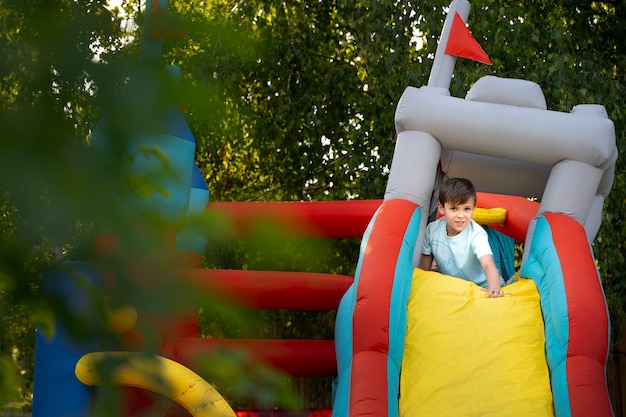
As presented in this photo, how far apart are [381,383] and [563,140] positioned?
49.0 inches

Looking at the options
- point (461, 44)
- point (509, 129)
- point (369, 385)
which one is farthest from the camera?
point (461, 44)

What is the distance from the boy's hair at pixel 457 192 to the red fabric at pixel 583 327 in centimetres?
35

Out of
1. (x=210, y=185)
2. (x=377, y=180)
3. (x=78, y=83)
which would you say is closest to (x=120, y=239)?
(x=78, y=83)

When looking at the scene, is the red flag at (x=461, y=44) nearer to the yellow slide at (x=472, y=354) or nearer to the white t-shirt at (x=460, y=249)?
the white t-shirt at (x=460, y=249)

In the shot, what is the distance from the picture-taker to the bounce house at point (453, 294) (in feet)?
10.2

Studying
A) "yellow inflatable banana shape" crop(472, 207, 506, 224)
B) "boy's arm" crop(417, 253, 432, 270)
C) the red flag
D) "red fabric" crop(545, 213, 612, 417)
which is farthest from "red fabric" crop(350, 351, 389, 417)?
the red flag

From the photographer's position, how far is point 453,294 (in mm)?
3342

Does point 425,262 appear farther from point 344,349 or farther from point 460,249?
point 344,349

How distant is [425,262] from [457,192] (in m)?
0.35

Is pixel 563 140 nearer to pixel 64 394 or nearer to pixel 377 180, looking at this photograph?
pixel 64 394

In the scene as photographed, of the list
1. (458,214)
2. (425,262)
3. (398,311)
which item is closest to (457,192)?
(458,214)

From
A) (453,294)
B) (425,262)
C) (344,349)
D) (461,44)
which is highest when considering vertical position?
(461,44)

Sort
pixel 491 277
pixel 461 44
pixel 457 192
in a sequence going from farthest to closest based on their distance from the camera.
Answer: pixel 461 44
pixel 457 192
pixel 491 277

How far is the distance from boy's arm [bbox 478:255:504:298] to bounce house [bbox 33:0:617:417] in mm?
37
